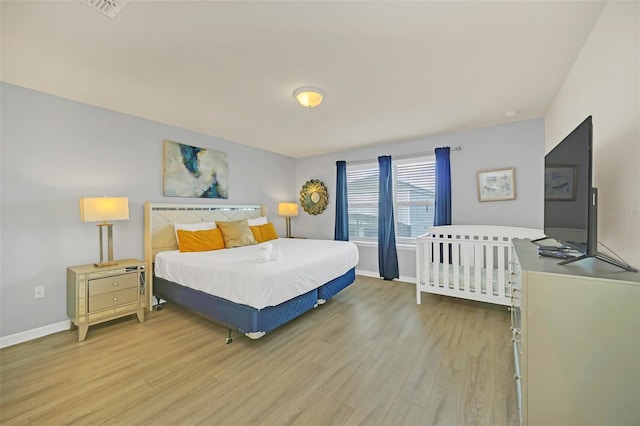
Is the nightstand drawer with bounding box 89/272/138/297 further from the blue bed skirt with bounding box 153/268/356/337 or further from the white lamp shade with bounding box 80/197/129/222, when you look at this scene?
the white lamp shade with bounding box 80/197/129/222

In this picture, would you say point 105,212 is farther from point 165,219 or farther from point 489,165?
point 489,165

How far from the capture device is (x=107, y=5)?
145cm

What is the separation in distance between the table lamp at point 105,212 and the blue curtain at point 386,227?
360cm

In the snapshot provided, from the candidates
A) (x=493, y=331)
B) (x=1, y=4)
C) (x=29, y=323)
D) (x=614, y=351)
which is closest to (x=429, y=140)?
(x=493, y=331)

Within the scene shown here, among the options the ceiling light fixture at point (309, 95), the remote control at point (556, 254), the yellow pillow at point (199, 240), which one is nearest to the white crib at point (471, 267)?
Result: the remote control at point (556, 254)

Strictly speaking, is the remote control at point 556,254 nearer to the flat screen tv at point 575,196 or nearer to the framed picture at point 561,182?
the flat screen tv at point 575,196

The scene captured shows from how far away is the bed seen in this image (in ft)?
7.26

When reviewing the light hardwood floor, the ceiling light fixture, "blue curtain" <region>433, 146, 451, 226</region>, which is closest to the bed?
the light hardwood floor

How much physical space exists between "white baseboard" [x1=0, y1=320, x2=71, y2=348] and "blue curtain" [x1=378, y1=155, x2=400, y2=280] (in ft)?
13.6

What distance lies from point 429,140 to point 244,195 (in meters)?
3.26

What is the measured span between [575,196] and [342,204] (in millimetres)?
3609

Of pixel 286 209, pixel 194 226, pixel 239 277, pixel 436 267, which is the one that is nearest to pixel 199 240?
pixel 194 226

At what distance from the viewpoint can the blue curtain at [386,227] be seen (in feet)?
14.2

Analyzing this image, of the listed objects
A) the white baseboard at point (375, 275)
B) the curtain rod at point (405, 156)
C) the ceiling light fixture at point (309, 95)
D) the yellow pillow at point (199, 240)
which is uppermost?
the ceiling light fixture at point (309, 95)
